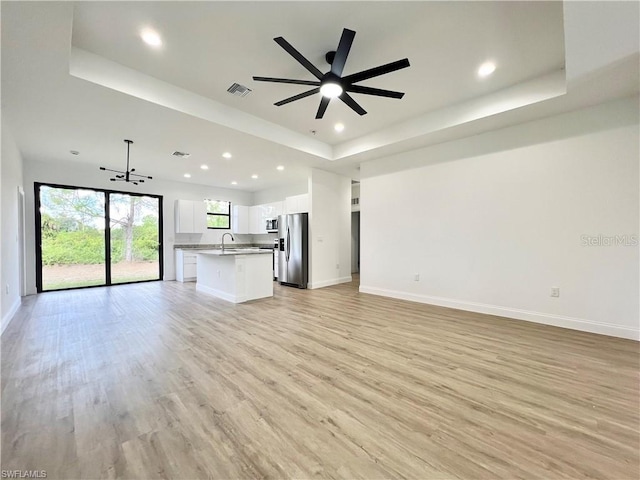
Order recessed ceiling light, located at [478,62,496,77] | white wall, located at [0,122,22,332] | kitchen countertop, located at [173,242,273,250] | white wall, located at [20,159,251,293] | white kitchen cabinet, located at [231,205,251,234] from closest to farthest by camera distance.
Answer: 1. recessed ceiling light, located at [478,62,496,77]
2. white wall, located at [0,122,22,332]
3. white wall, located at [20,159,251,293]
4. kitchen countertop, located at [173,242,273,250]
5. white kitchen cabinet, located at [231,205,251,234]

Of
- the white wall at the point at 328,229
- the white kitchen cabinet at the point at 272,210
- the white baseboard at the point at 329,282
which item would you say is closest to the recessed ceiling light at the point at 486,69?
the white wall at the point at 328,229

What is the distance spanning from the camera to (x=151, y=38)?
2.55 meters

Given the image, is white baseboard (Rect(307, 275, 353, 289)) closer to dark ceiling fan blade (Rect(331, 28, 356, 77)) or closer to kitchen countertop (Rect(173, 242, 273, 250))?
kitchen countertop (Rect(173, 242, 273, 250))

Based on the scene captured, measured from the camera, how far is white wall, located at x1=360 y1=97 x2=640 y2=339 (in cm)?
323

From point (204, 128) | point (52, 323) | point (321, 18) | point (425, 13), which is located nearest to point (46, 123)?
point (204, 128)

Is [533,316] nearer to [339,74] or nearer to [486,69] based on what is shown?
[486,69]

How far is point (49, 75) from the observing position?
267cm

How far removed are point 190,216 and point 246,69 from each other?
581 cm

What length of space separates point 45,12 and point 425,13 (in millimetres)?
3058

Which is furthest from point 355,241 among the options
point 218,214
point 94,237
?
point 94,237

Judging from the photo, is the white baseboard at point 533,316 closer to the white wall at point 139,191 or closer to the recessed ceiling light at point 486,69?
the recessed ceiling light at point 486,69

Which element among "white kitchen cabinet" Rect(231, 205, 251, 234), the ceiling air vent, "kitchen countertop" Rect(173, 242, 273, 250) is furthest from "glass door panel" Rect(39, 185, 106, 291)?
the ceiling air vent

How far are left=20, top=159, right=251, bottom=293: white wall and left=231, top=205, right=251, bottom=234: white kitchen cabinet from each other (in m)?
0.56

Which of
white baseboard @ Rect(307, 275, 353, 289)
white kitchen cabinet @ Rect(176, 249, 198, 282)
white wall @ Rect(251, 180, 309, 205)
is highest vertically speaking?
white wall @ Rect(251, 180, 309, 205)
